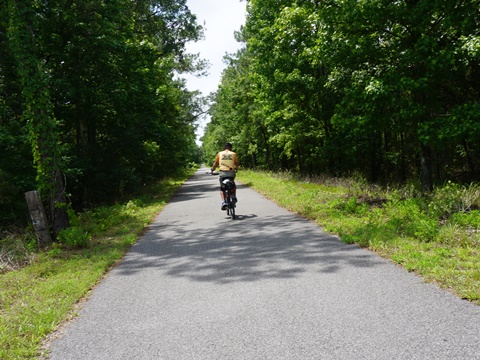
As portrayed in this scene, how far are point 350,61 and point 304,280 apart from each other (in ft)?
25.7

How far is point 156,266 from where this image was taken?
5.69 meters

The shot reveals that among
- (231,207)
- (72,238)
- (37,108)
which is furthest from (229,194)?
(37,108)

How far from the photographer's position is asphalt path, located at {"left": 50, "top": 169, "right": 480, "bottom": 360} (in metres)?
2.87

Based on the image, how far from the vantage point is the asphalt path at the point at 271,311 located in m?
2.87

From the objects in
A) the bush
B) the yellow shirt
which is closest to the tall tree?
the bush

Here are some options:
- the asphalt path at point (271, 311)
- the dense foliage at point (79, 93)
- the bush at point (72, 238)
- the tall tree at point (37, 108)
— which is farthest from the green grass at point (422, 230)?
the dense foliage at point (79, 93)

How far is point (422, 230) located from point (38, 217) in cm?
777

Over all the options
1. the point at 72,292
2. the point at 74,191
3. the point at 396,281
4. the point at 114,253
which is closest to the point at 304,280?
the point at 396,281

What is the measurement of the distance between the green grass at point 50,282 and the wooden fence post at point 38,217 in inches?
16.9

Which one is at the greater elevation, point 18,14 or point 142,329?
point 18,14

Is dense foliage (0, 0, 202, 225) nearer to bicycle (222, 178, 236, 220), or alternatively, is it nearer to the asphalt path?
bicycle (222, 178, 236, 220)

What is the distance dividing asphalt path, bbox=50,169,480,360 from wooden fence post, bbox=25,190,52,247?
9.10 ft

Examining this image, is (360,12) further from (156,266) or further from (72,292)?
(72,292)

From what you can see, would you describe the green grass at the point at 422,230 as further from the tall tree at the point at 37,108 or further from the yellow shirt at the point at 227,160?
the tall tree at the point at 37,108
